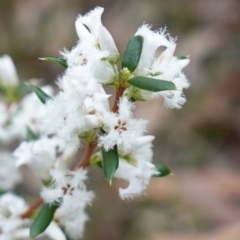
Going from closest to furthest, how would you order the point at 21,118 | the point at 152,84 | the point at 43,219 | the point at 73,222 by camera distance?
the point at 152,84 < the point at 43,219 < the point at 73,222 < the point at 21,118

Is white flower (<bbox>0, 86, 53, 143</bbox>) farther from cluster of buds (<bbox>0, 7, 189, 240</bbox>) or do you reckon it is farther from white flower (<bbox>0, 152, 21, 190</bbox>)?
cluster of buds (<bbox>0, 7, 189, 240</bbox>)

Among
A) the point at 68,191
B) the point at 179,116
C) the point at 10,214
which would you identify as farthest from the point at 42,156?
the point at 179,116

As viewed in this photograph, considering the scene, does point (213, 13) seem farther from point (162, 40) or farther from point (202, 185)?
point (162, 40)

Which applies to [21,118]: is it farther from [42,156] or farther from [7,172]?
[42,156]

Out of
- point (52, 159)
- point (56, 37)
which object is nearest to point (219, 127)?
point (56, 37)

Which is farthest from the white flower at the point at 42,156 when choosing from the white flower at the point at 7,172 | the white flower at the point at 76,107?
the white flower at the point at 7,172

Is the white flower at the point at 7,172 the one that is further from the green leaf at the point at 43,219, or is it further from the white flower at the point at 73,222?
the green leaf at the point at 43,219
